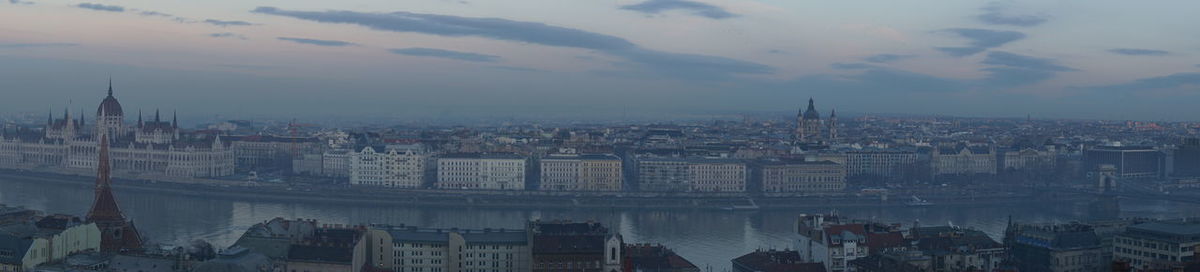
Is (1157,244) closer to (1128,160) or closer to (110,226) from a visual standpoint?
(110,226)

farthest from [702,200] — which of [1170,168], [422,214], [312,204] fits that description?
[1170,168]

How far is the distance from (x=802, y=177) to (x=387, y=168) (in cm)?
1045

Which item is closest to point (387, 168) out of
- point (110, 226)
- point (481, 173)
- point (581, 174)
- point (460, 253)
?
point (481, 173)

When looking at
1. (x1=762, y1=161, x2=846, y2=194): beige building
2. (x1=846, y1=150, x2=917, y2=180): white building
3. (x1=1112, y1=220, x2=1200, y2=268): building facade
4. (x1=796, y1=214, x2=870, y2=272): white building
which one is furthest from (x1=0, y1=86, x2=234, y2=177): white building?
(x1=1112, y1=220, x2=1200, y2=268): building facade

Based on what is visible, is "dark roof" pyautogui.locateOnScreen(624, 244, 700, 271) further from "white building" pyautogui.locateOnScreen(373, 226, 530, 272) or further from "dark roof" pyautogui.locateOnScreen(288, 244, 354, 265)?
"dark roof" pyautogui.locateOnScreen(288, 244, 354, 265)

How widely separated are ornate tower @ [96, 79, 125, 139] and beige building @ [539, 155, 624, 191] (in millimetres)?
15567

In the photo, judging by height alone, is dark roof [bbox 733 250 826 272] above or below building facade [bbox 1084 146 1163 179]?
below

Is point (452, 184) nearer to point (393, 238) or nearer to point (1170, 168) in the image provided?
point (393, 238)

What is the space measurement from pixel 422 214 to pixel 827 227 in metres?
13.7

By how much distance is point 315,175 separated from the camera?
3688 centimetres

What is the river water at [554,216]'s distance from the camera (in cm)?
2189

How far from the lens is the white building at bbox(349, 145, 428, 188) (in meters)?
33.6

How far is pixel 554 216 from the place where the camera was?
89.2 ft

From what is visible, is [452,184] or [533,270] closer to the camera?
[533,270]
